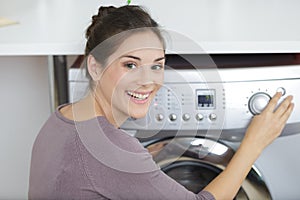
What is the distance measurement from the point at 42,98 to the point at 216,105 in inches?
30.3

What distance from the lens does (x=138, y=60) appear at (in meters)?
0.98

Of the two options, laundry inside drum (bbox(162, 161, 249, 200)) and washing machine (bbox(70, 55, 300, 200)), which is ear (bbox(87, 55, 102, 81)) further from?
laundry inside drum (bbox(162, 161, 249, 200))

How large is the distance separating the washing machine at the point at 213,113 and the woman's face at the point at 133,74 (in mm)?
172

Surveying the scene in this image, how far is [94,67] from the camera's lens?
1040 millimetres

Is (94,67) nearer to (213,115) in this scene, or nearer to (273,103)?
(213,115)

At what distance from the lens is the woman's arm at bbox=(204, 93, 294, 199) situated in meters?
1.10

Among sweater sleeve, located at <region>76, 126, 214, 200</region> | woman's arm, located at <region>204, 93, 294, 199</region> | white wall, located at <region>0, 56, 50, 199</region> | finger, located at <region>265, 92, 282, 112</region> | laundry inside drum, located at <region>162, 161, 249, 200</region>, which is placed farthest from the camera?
white wall, located at <region>0, 56, 50, 199</region>

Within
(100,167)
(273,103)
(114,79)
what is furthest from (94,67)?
(273,103)

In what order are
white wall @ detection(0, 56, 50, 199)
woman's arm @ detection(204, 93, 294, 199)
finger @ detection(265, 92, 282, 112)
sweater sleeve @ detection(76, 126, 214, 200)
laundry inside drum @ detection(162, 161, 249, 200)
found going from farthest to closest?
1. white wall @ detection(0, 56, 50, 199)
2. laundry inside drum @ detection(162, 161, 249, 200)
3. finger @ detection(265, 92, 282, 112)
4. woman's arm @ detection(204, 93, 294, 199)
5. sweater sleeve @ detection(76, 126, 214, 200)

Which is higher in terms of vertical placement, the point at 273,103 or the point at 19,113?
the point at 273,103

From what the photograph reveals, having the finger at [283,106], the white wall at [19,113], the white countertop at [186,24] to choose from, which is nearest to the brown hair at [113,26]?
the white countertop at [186,24]

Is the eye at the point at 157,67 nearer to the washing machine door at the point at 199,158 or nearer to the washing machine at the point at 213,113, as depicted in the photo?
the washing machine at the point at 213,113

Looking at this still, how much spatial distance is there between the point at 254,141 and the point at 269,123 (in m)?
0.06

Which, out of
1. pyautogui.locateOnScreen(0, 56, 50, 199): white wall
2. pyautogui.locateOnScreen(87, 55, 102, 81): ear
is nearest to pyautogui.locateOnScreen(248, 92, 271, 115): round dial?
pyautogui.locateOnScreen(87, 55, 102, 81): ear
